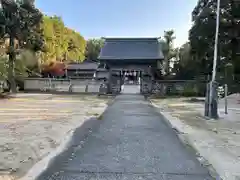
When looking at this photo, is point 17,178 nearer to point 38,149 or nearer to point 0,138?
point 38,149

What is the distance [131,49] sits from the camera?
31.1 meters

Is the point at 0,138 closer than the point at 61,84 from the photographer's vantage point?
Yes

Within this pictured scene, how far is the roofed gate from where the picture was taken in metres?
29.4

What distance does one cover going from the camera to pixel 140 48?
3111cm

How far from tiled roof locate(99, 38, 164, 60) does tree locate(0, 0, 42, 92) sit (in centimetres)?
711

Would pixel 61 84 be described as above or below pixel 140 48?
below

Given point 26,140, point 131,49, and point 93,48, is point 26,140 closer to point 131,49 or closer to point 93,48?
point 131,49

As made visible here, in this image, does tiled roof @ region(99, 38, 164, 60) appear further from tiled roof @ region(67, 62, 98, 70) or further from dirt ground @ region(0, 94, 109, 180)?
tiled roof @ region(67, 62, 98, 70)

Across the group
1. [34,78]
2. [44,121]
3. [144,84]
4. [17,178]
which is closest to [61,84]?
[34,78]

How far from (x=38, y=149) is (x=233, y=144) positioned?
4.16 m

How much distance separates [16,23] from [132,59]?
10.9 metres

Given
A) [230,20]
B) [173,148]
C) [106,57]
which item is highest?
[230,20]

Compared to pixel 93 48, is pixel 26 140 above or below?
below

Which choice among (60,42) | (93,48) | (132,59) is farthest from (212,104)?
(93,48)
